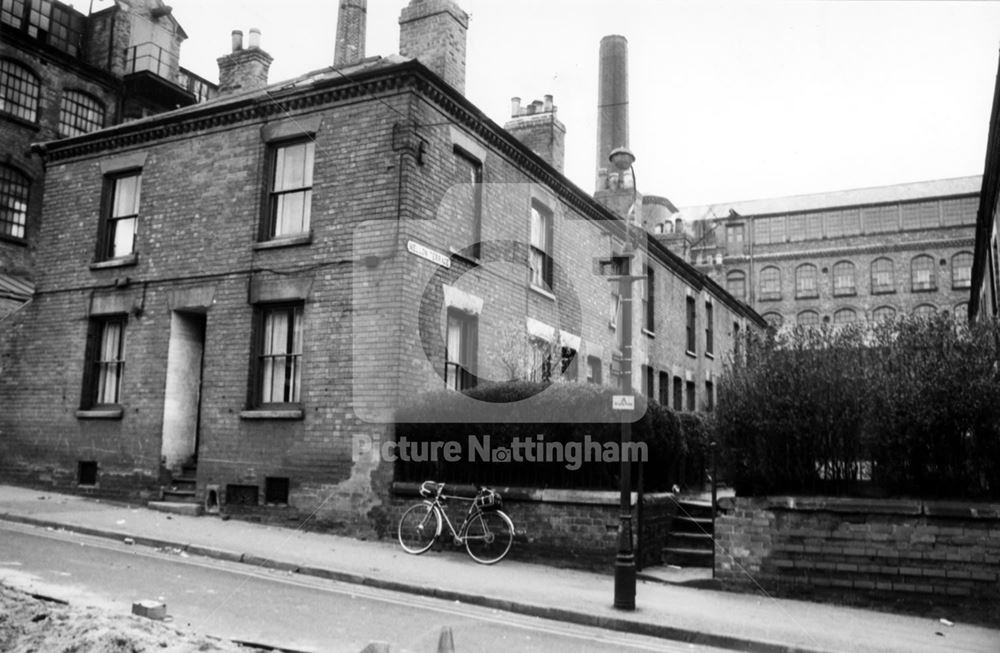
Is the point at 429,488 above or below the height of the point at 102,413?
below

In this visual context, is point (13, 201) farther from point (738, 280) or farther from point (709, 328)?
point (738, 280)

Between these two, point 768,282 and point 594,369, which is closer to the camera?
point 594,369

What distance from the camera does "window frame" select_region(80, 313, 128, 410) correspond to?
16.2 m

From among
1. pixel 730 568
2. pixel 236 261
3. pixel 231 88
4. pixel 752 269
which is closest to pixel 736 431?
pixel 730 568

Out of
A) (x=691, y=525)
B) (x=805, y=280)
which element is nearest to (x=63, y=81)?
(x=691, y=525)

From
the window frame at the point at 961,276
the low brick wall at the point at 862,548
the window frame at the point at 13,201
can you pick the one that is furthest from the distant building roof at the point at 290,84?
the window frame at the point at 961,276

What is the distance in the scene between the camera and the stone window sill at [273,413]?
1372cm

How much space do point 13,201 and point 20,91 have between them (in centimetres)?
389

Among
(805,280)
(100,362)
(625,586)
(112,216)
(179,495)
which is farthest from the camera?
(805,280)

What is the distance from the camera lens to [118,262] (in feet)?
53.3

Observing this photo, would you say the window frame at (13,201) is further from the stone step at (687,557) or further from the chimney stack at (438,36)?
the stone step at (687,557)

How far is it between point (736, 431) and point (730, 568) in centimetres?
173

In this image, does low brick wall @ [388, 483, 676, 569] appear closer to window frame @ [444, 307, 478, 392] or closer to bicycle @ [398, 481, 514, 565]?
bicycle @ [398, 481, 514, 565]

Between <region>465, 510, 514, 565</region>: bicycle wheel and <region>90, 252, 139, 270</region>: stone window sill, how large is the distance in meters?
9.20
